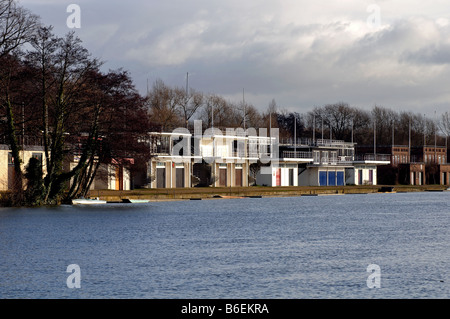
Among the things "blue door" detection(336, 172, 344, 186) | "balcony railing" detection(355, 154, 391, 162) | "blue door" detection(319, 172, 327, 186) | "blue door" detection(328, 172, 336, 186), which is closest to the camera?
"blue door" detection(319, 172, 327, 186)

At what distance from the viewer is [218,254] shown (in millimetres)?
34969

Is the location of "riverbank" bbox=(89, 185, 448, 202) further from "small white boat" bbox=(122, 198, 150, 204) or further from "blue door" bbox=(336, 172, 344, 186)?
"blue door" bbox=(336, 172, 344, 186)

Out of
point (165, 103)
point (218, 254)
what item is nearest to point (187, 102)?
point (165, 103)

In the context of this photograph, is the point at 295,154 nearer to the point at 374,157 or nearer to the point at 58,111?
the point at 374,157

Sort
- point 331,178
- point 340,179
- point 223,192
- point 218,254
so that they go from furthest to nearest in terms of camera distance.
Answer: point 340,179 < point 331,178 < point 223,192 < point 218,254

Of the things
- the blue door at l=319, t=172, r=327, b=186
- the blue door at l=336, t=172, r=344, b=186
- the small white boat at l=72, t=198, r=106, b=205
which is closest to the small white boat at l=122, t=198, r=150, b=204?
the small white boat at l=72, t=198, r=106, b=205

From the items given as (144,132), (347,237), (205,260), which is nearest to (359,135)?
(144,132)

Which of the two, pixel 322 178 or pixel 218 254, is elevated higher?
pixel 322 178

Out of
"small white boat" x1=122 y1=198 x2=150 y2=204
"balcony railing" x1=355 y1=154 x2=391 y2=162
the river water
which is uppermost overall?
"balcony railing" x1=355 y1=154 x2=391 y2=162

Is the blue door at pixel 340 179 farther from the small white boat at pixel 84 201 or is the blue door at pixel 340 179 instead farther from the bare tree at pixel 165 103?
the small white boat at pixel 84 201

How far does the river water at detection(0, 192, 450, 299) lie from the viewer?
86.2 feet

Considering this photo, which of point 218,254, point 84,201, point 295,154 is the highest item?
point 295,154

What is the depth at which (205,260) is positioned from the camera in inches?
1292

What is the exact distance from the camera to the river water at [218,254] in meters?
26.3
